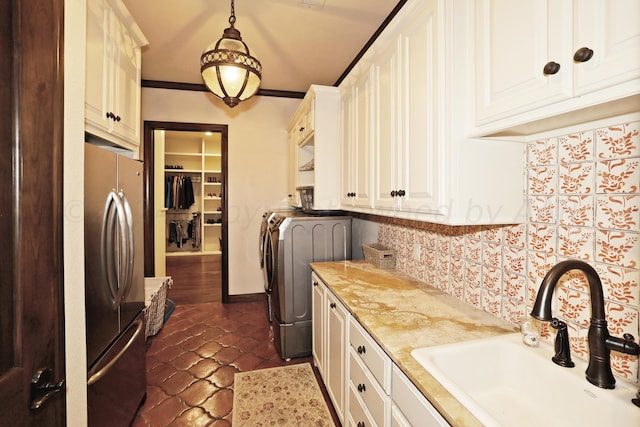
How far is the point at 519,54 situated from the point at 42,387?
1.70 meters

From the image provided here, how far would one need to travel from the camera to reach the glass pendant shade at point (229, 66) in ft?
5.50

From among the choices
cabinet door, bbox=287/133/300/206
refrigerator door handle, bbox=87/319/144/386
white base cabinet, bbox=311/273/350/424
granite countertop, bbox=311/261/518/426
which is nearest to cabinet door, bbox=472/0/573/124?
granite countertop, bbox=311/261/518/426

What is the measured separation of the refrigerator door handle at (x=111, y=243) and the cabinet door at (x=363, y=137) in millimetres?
1431

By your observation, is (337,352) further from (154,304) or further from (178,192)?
(178,192)

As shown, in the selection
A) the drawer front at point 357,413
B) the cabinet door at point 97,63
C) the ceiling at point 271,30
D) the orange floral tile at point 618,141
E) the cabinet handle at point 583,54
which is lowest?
the drawer front at point 357,413

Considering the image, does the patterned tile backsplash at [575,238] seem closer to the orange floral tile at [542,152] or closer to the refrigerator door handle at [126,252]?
the orange floral tile at [542,152]

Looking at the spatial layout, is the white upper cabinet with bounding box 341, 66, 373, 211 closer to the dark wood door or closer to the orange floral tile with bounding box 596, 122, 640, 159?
the orange floral tile with bounding box 596, 122, 640, 159

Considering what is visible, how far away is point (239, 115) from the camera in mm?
3936

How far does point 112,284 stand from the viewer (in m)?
1.51

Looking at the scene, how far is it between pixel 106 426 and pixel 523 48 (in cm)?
235

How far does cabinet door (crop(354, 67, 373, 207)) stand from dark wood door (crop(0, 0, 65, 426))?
1.52 m

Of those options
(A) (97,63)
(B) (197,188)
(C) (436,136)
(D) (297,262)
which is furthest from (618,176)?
(B) (197,188)

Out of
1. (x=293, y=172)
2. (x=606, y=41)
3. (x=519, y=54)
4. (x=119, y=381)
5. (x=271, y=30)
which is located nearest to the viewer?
(x=606, y=41)

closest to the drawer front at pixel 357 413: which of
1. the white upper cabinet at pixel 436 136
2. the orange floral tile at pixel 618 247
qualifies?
the white upper cabinet at pixel 436 136
